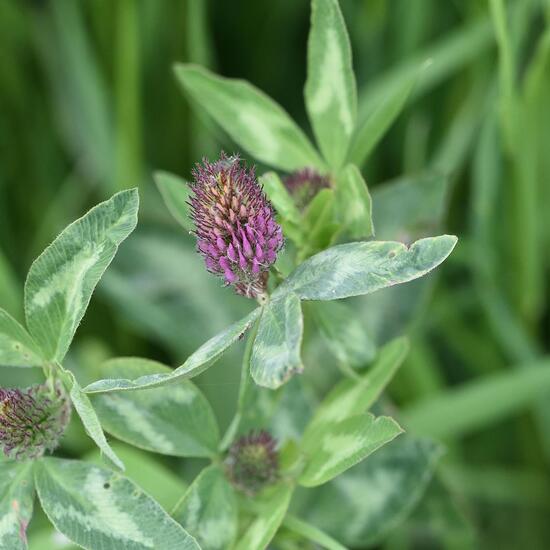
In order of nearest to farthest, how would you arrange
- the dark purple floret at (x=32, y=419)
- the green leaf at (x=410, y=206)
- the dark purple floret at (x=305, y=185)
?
the dark purple floret at (x=32, y=419) < the dark purple floret at (x=305, y=185) < the green leaf at (x=410, y=206)

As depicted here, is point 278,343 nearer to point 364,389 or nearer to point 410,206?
point 364,389

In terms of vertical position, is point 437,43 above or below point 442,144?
above

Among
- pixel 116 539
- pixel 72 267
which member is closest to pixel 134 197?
pixel 72 267

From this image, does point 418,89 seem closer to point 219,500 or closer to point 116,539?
point 219,500

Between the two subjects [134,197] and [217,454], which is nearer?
[134,197]

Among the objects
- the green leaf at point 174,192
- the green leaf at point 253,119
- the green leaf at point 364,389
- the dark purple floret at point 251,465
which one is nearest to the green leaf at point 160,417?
the dark purple floret at point 251,465

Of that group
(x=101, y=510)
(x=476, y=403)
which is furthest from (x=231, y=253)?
(x=476, y=403)

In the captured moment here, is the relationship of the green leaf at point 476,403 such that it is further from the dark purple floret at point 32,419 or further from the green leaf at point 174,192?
the dark purple floret at point 32,419
